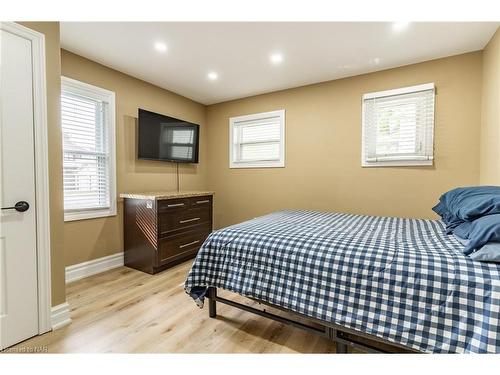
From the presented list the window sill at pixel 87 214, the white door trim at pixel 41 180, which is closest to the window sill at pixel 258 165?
the window sill at pixel 87 214

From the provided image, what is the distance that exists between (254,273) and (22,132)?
1.86 meters

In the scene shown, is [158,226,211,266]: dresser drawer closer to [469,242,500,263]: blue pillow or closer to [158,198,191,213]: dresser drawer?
[158,198,191,213]: dresser drawer

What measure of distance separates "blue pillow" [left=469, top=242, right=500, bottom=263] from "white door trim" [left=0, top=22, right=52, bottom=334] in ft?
8.68

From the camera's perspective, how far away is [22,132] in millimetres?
1601

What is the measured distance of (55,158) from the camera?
70.6 inches

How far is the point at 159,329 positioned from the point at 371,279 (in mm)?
1538

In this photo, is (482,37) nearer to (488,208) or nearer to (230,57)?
(488,208)

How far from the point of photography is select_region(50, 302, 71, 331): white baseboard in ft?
5.78

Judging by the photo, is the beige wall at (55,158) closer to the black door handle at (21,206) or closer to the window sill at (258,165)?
the black door handle at (21,206)

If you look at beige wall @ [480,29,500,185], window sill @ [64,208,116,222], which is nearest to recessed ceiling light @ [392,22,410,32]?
beige wall @ [480,29,500,185]

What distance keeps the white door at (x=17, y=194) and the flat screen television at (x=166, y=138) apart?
1.56 metres

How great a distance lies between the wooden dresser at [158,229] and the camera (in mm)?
2822

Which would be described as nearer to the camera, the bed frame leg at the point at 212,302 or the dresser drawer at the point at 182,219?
the bed frame leg at the point at 212,302
